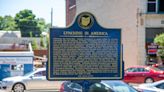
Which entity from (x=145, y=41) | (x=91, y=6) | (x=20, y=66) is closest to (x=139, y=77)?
(x=20, y=66)

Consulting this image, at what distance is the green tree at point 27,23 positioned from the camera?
119 m

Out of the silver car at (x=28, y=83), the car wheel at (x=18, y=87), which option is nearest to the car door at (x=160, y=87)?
the silver car at (x=28, y=83)

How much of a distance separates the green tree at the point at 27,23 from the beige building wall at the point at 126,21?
68398 mm

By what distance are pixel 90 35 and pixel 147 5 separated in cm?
3482

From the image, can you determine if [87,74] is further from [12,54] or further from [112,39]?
[12,54]

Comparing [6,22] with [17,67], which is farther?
[6,22]

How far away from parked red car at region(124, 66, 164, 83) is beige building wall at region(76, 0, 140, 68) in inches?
423

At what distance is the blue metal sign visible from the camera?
36.7 ft

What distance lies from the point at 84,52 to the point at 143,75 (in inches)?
902

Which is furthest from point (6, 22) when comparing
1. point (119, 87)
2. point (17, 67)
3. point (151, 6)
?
point (119, 87)

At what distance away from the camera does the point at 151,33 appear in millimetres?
45438

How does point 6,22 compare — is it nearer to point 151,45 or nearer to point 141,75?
point 151,45

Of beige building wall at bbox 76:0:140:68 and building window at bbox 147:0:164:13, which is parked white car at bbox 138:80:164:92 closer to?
beige building wall at bbox 76:0:140:68

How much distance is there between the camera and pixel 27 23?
119 metres
